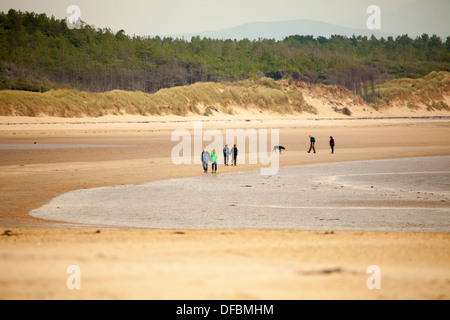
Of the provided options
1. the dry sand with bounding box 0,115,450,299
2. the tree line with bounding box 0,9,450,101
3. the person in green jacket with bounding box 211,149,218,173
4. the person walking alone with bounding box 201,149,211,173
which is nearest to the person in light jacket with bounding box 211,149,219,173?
the person in green jacket with bounding box 211,149,218,173

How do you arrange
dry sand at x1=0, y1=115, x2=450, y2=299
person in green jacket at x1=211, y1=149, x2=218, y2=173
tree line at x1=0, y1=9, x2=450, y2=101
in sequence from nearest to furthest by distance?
dry sand at x1=0, y1=115, x2=450, y2=299, person in green jacket at x1=211, y1=149, x2=218, y2=173, tree line at x1=0, y1=9, x2=450, y2=101

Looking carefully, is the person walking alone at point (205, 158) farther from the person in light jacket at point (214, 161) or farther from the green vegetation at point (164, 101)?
the green vegetation at point (164, 101)

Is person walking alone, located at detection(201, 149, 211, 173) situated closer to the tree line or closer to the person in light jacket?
the person in light jacket

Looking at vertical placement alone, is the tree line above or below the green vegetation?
above

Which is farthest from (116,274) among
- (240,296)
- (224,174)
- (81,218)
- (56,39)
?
(56,39)

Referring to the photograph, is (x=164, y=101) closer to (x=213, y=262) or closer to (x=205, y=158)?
(x=205, y=158)

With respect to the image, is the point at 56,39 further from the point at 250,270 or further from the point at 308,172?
the point at 250,270

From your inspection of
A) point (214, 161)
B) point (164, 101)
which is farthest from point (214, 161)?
point (164, 101)

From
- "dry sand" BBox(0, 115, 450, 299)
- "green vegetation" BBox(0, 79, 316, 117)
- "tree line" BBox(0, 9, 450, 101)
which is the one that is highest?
"tree line" BBox(0, 9, 450, 101)

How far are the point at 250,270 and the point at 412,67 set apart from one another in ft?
472

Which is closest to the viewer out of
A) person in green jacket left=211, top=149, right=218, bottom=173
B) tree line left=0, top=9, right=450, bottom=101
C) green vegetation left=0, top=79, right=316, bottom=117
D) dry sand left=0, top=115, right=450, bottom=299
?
dry sand left=0, top=115, right=450, bottom=299

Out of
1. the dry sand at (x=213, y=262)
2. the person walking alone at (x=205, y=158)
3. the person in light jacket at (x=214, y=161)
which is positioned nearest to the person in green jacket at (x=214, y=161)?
the person in light jacket at (x=214, y=161)

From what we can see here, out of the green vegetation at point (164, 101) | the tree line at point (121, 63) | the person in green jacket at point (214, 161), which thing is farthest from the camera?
the tree line at point (121, 63)

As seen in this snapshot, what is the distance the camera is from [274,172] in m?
25.1
